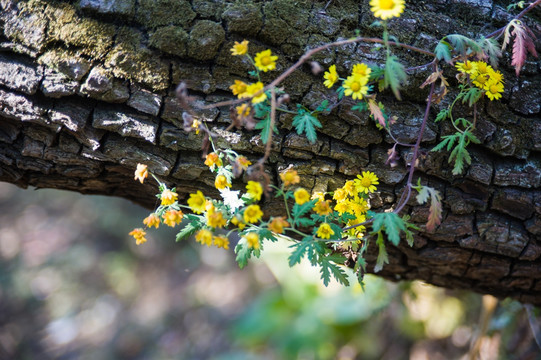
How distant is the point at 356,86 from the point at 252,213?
1.57 ft

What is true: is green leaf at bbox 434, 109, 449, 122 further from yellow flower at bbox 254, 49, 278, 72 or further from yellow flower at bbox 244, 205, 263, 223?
yellow flower at bbox 244, 205, 263, 223

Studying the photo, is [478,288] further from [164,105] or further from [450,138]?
[164,105]

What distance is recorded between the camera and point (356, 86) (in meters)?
1.26

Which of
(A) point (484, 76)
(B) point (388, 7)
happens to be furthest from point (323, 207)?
(A) point (484, 76)

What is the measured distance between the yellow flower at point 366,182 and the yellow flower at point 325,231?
22cm

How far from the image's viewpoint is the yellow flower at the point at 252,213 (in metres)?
1.20

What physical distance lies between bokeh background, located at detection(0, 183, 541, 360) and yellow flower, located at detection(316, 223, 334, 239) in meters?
1.60

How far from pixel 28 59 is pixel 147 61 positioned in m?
0.40

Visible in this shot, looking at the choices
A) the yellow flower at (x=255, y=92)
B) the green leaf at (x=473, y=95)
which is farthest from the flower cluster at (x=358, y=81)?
the green leaf at (x=473, y=95)

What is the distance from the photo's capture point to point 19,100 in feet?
4.65

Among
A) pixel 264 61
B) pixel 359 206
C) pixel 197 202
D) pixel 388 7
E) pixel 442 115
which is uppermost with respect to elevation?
pixel 388 7

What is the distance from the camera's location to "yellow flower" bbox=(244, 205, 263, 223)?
120 cm

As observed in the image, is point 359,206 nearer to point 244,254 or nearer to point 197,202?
point 244,254

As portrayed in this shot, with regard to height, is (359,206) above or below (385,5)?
below
